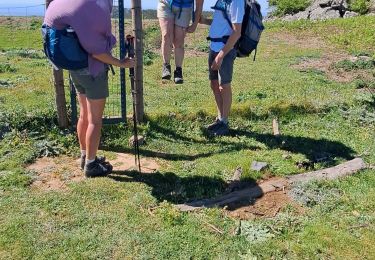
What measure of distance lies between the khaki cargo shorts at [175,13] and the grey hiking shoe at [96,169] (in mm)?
2390

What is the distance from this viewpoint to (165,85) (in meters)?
9.91

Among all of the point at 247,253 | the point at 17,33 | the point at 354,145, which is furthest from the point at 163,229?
the point at 17,33

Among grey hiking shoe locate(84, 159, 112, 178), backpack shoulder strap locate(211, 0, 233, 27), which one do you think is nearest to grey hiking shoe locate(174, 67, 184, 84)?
backpack shoulder strap locate(211, 0, 233, 27)

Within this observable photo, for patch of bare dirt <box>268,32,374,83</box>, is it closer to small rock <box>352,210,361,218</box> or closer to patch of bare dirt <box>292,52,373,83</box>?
patch of bare dirt <box>292,52,373,83</box>

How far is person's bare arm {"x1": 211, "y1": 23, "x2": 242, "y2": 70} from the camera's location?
601 cm

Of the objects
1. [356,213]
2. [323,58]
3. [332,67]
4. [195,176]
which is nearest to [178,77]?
[195,176]

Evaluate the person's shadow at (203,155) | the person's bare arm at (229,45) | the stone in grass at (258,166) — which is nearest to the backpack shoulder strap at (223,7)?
the person's bare arm at (229,45)

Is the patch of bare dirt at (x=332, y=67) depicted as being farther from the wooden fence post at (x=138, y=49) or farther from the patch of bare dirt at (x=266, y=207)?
the patch of bare dirt at (x=266, y=207)

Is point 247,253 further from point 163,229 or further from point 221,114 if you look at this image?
point 221,114

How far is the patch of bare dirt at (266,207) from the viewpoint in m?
4.85

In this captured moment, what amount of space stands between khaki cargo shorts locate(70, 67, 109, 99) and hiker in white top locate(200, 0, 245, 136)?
1.89 m

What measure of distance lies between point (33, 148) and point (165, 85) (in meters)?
4.26

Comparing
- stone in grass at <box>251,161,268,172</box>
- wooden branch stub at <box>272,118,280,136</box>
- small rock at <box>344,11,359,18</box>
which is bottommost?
stone in grass at <box>251,161,268,172</box>

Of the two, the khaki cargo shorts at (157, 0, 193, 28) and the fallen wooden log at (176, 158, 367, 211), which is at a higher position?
the khaki cargo shorts at (157, 0, 193, 28)
